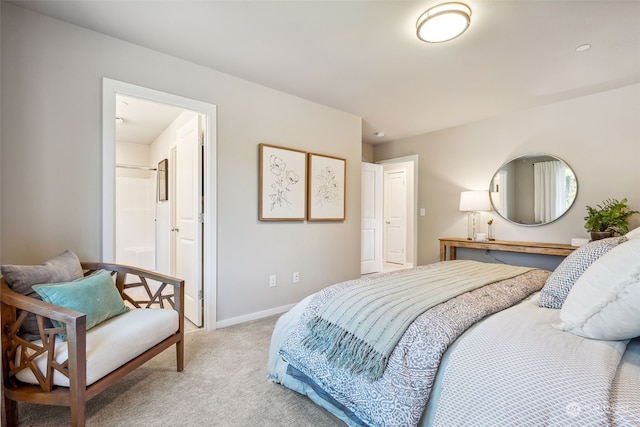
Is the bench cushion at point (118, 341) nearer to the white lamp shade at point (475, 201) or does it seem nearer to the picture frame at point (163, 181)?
the picture frame at point (163, 181)

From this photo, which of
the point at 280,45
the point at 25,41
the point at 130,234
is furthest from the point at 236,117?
the point at 130,234

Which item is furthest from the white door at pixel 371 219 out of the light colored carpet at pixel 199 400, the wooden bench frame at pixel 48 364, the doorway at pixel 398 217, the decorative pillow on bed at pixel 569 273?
the wooden bench frame at pixel 48 364

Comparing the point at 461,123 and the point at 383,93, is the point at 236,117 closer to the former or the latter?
the point at 383,93

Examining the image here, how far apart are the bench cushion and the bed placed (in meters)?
0.75

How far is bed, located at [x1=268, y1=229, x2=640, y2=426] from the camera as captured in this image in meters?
0.77

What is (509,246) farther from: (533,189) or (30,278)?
(30,278)

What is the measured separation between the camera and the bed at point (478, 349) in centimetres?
77

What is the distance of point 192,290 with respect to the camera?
2.73 meters

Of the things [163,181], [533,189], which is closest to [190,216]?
[163,181]

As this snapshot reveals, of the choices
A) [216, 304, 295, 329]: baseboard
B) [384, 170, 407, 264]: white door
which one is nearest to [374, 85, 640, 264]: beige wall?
[384, 170, 407, 264]: white door

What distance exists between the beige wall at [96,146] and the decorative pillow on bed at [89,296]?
54 cm

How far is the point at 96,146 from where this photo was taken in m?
2.03

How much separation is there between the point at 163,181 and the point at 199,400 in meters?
3.46

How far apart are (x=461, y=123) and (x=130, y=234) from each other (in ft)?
18.1
